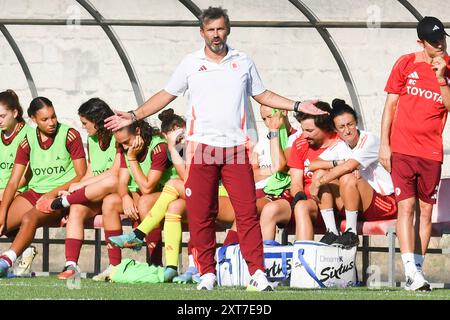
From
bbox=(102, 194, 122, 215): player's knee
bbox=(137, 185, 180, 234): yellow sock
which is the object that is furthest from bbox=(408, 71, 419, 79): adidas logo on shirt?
bbox=(102, 194, 122, 215): player's knee

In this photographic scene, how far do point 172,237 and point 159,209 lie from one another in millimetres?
247

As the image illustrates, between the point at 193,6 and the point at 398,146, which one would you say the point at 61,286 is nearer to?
the point at 398,146

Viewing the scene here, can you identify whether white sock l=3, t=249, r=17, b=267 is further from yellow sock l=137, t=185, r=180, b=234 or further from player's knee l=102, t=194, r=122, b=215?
yellow sock l=137, t=185, r=180, b=234

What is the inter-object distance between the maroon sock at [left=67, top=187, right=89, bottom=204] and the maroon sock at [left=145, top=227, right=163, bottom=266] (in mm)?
601

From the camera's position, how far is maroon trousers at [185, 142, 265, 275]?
9.35 meters

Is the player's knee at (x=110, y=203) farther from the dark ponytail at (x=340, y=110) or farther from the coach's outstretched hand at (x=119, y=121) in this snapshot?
the coach's outstretched hand at (x=119, y=121)

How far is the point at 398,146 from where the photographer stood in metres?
10.1

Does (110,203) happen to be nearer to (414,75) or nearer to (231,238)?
(231,238)

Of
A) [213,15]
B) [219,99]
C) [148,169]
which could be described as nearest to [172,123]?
[148,169]

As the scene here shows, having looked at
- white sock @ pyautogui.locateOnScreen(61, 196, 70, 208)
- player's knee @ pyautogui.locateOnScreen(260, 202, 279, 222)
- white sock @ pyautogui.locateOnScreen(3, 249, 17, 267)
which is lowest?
white sock @ pyautogui.locateOnScreen(3, 249, 17, 267)

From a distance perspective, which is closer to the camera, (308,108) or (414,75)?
(308,108)

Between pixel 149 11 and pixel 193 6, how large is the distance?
341cm

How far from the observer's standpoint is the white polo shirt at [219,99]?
9305 millimetres

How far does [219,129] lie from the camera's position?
9297 mm
